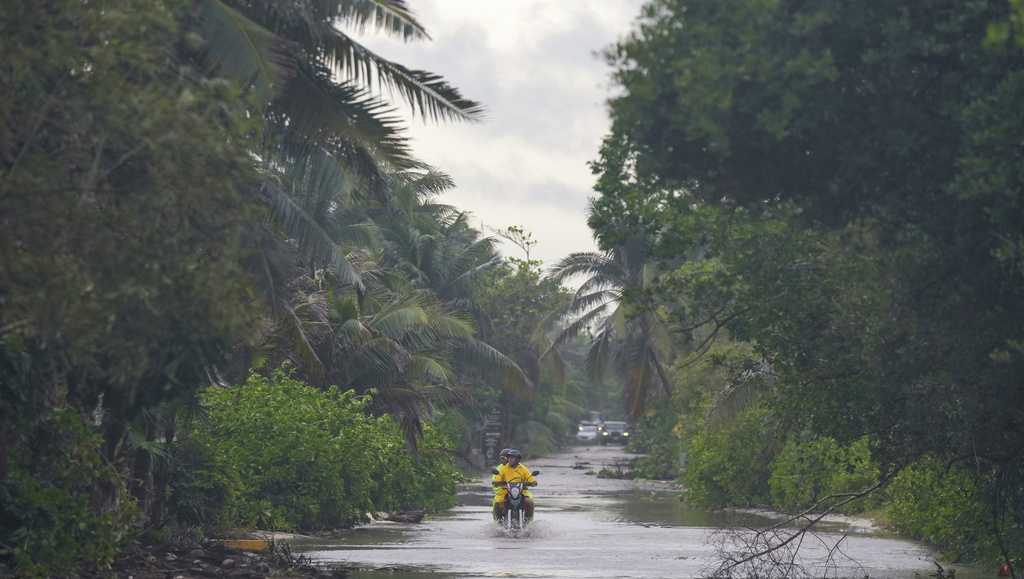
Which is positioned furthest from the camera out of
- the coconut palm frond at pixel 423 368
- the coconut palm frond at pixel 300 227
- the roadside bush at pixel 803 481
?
the coconut palm frond at pixel 423 368

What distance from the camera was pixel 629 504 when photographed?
133 ft

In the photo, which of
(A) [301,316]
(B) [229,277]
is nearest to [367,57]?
(B) [229,277]

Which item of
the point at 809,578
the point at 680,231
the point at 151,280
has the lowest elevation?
the point at 809,578

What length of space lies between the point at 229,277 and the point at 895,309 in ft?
20.6

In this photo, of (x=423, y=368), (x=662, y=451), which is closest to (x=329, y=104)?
(x=423, y=368)

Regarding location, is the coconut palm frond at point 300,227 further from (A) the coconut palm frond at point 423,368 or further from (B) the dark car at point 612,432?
(B) the dark car at point 612,432

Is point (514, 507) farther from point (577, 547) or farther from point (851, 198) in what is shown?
point (851, 198)

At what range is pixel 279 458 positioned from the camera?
25641mm

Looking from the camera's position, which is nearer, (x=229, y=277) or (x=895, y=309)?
(x=229, y=277)

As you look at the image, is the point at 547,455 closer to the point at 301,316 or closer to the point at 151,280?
the point at 301,316

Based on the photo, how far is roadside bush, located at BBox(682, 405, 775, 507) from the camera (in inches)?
1421

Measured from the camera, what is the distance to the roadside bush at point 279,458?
22172 millimetres

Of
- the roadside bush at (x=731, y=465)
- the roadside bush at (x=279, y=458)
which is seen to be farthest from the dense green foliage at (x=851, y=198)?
the roadside bush at (x=731, y=465)

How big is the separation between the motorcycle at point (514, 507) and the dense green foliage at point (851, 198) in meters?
10.7
